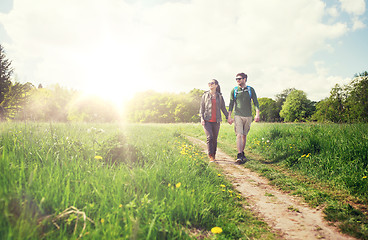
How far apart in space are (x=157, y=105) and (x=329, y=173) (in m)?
66.5

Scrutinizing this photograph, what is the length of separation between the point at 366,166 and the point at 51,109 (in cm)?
5573

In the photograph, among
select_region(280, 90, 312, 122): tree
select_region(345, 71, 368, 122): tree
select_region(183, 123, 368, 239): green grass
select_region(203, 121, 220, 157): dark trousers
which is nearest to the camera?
select_region(183, 123, 368, 239): green grass

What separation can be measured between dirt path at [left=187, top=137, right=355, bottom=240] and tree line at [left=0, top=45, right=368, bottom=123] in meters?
24.0

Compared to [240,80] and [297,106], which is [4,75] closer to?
[240,80]

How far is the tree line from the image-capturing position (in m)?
22.3

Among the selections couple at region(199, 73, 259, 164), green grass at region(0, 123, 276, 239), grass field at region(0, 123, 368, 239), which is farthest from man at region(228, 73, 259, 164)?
green grass at region(0, 123, 276, 239)

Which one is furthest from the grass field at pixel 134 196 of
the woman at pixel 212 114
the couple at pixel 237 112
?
the woman at pixel 212 114

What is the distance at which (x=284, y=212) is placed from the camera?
3.21 metres

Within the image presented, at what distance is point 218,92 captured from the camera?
7.14 meters

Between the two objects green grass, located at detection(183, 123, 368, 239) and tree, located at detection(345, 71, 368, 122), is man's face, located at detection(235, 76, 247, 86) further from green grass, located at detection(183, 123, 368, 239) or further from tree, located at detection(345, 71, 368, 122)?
tree, located at detection(345, 71, 368, 122)

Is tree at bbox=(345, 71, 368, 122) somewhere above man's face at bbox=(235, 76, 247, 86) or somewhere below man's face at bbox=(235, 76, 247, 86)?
above

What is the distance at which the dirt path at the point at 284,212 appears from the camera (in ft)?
8.40

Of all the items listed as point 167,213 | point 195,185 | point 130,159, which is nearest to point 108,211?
point 167,213

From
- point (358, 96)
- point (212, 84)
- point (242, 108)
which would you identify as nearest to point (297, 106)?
point (358, 96)
